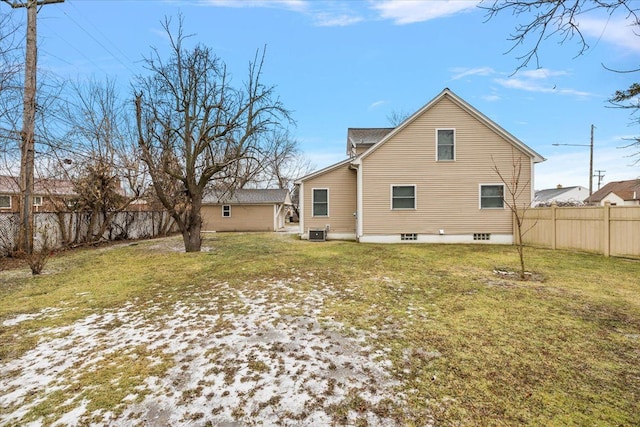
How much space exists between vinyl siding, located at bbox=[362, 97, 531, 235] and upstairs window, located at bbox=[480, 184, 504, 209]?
19cm

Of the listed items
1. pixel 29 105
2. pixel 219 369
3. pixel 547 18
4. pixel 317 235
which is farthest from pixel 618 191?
pixel 29 105

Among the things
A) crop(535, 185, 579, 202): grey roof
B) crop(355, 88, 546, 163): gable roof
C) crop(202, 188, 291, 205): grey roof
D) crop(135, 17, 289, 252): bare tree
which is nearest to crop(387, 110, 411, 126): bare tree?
crop(202, 188, 291, 205): grey roof

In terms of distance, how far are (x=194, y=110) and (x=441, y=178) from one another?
10727 mm

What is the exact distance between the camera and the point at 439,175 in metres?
13.1

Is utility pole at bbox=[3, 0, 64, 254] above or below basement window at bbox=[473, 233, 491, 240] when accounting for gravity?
above

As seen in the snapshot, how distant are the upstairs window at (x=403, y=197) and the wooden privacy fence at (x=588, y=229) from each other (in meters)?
4.66

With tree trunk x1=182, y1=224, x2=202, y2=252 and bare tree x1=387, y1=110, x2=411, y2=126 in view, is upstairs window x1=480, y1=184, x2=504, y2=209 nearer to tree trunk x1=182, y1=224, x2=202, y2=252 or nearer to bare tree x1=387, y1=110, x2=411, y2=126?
tree trunk x1=182, y1=224, x2=202, y2=252

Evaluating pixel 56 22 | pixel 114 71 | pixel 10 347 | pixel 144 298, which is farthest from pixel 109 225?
pixel 10 347

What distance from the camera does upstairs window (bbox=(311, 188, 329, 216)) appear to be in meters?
14.7

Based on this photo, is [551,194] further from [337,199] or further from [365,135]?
[337,199]

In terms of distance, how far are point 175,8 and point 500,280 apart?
45.3 feet

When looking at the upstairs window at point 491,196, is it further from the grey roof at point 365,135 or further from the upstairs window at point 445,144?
the grey roof at point 365,135

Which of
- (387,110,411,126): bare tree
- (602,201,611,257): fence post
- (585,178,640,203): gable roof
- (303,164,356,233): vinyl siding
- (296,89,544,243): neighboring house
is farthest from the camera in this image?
(585,178,640,203): gable roof

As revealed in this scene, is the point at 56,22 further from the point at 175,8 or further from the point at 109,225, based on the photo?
the point at 109,225
